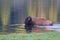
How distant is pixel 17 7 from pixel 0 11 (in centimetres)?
102

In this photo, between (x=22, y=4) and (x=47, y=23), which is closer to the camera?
(x=47, y=23)

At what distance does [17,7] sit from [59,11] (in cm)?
244

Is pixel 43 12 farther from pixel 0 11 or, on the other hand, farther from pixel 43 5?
pixel 0 11

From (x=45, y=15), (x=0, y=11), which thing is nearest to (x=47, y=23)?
(x=45, y=15)

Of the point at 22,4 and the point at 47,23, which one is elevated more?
the point at 22,4

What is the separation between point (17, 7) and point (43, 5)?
1.50m

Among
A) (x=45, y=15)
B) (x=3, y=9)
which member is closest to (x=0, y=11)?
(x=3, y=9)

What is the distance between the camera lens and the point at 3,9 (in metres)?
12.3

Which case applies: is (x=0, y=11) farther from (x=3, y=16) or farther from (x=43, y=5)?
(x=43, y=5)

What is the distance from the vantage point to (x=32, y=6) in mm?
12227

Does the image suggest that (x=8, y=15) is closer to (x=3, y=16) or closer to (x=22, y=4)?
(x=3, y=16)

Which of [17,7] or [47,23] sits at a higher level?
[17,7]

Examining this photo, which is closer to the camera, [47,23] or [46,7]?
[47,23]

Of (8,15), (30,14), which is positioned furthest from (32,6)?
(8,15)
